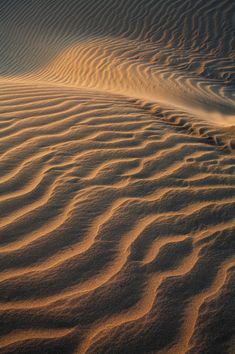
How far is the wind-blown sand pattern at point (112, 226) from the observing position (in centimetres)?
192

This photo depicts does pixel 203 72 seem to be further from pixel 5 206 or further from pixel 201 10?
pixel 5 206

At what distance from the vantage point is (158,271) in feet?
7.42

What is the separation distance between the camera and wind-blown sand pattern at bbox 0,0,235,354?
192 centimetres

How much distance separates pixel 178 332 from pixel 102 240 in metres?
0.77

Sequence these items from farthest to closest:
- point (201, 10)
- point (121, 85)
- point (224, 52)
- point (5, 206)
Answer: point (201, 10)
point (224, 52)
point (121, 85)
point (5, 206)

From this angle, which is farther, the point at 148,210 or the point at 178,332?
the point at 148,210

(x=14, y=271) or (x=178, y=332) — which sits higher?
(x=14, y=271)

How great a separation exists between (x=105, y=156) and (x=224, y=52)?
7.14 metres

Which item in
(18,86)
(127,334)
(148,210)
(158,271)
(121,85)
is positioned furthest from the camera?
(121,85)

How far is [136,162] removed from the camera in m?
3.24

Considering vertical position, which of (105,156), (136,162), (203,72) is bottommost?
(136,162)

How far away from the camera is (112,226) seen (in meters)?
2.51

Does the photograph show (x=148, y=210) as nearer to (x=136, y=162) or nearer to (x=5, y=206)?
(x=136, y=162)

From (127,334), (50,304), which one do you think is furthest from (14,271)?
(127,334)
